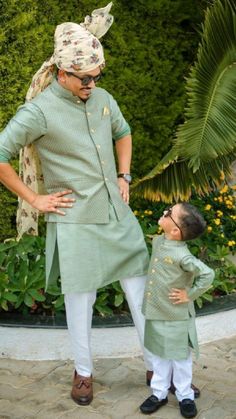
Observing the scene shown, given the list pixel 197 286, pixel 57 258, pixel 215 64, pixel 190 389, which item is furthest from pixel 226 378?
pixel 215 64

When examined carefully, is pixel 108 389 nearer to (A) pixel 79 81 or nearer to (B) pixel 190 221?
(B) pixel 190 221

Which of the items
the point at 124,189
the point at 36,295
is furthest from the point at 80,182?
the point at 36,295

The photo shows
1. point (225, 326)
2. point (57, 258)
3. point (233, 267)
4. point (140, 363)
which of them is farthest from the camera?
point (233, 267)

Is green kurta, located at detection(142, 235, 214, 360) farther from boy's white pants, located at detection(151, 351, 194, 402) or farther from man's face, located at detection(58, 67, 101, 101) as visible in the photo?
man's face, located at detection(58, 67, 101, 101)

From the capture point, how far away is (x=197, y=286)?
344 cm

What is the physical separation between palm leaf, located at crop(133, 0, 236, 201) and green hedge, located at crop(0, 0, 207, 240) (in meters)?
0.69

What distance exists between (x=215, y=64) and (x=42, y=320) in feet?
6.15

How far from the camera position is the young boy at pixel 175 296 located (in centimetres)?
346

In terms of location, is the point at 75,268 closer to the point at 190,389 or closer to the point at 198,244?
the point at 190,389

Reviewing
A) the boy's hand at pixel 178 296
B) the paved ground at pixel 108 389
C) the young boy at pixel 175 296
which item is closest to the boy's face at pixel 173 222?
the young boy at pixel 175 296

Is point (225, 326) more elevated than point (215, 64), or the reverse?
point (215, 64)

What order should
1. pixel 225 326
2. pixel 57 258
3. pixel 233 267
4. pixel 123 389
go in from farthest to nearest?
pixel 233 267, pixel 225 326, pixel 123 389, pixel 57 258

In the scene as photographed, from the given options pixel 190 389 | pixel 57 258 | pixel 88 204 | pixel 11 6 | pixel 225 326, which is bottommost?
pixel 225 326

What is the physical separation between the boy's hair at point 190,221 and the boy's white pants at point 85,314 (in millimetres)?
419
